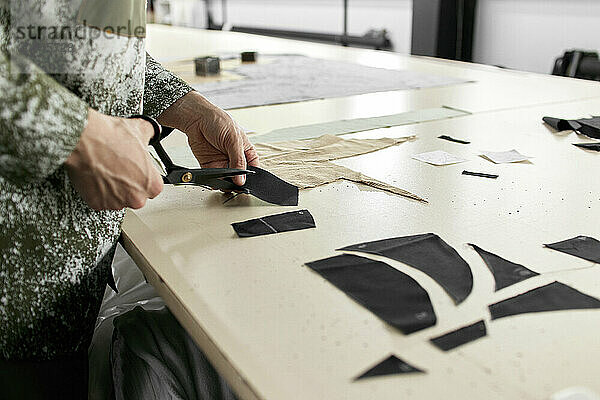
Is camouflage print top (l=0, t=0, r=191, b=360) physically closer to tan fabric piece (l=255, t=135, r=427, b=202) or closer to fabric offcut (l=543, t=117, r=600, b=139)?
tan fabric piece (l=255, t=135, r=427, b=202)

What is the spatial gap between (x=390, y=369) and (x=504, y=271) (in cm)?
24

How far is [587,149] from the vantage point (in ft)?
3.98

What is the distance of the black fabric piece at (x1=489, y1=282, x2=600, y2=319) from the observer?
0.62 m

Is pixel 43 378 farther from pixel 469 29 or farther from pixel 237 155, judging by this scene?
pixel 469 29

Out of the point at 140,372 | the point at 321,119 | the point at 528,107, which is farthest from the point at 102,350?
the point at 528,107

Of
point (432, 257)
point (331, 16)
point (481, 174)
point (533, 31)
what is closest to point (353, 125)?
point (481, 174)

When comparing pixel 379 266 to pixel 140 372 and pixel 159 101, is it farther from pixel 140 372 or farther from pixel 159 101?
pixel 159 101

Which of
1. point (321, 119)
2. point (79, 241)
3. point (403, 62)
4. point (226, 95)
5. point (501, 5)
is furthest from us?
point (501, 5)

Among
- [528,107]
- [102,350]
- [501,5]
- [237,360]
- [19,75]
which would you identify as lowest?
[102,350]

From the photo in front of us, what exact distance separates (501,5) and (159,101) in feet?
11.4

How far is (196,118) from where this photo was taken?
1.01m

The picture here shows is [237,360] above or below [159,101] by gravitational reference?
below

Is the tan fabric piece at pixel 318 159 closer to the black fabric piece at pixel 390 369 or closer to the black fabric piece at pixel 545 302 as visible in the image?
the black fabric piece at pixel 545 302

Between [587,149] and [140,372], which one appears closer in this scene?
[140,372]
